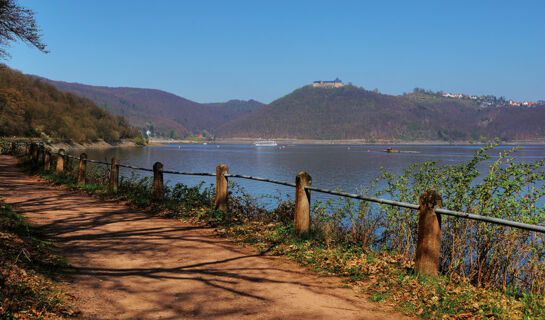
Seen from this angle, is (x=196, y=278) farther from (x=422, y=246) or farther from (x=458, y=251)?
(x=458, y=251)

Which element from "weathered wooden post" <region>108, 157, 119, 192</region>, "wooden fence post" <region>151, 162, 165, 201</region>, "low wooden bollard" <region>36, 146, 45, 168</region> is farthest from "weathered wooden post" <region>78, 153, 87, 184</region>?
"low wooden bollard" <region>36, 146, 45, 168</region>

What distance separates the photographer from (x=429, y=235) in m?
5.97

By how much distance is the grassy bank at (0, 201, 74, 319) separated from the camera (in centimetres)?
400

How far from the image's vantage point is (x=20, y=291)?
4309 millimetres

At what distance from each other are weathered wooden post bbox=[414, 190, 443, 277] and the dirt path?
125 centimetres

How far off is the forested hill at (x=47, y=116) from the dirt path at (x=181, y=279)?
3008 cm

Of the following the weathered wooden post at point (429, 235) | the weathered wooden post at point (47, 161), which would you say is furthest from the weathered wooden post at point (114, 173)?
the weathered wooden post at point (429, 235)

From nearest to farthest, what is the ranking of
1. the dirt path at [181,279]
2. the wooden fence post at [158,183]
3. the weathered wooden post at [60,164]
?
1. the dirt path at [181,279]
2. the wooden fence post at [158,183]
3. the weathered wooden post at [60,164]

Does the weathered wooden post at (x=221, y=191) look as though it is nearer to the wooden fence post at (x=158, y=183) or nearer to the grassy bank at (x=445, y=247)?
the grassy bank at (x=445, y=247)

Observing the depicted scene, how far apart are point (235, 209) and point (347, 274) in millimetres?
5676

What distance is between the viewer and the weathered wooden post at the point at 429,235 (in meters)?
5.95

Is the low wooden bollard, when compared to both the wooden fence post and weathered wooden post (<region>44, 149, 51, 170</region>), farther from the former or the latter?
the wooden fence post

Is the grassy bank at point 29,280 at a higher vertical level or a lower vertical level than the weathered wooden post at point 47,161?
lower

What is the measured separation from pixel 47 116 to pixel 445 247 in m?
98.4
